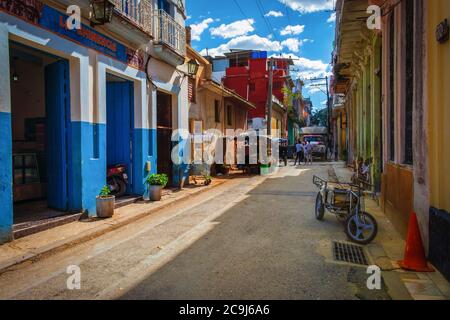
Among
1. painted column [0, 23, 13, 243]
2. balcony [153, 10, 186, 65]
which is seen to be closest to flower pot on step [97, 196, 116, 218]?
painted column [0, 23, 13, 243]

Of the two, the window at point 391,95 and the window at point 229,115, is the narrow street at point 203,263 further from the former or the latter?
the window at point 229,115

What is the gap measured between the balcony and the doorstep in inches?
195

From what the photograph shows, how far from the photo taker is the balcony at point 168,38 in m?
11.2

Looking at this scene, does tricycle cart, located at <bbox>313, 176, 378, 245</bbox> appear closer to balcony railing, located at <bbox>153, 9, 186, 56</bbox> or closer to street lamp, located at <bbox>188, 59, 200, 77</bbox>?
balcony railing, located at <bbox>153, 9, 186, 56</bbox>

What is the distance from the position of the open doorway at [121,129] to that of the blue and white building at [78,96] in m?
0.03

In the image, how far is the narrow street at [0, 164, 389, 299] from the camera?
4.07 m

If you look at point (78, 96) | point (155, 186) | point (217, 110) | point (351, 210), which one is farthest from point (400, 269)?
point (217, 110)

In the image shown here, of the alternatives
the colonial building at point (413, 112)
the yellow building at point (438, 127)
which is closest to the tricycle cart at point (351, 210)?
the colonial building at point (413, 112)

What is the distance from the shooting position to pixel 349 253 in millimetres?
5512

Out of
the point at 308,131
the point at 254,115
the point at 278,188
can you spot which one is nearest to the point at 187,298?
the point at 278,188

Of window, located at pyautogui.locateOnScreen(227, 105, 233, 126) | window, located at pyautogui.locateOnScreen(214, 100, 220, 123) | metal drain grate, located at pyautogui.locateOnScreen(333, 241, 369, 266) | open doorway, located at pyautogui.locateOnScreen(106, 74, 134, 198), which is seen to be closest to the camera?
metal drain grate, located at pyautogui.locateOnScreen(333, 241, 369, 266)

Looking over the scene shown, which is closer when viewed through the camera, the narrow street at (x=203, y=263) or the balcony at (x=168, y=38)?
the narrow street at (x=203, y=263)

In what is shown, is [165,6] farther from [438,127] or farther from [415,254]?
[415,254]

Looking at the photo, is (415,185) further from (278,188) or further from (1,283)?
(278,188)
